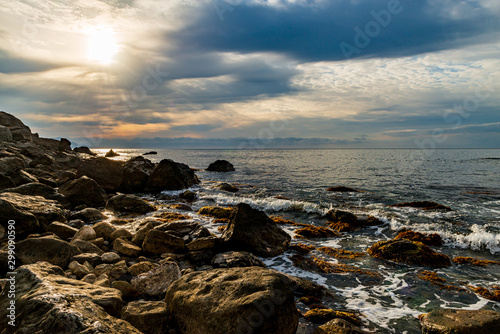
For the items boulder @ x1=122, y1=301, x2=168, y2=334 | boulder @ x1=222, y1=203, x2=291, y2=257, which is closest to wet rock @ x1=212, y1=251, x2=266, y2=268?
boulder @ x1=222, y1=203, x2=291, y2=257

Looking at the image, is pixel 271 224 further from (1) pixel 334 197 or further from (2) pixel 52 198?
(1) pixel 334 197

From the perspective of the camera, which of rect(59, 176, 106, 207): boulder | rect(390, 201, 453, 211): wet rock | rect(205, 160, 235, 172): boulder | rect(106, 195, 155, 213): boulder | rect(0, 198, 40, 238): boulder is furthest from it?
rect(205, 160, 235, 172): boulder

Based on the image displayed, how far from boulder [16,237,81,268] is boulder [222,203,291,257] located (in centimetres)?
464

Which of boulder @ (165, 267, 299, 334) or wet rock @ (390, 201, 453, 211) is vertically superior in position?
boulder @ (165, 267, 299, 334)

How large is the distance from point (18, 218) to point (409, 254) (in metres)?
13.3

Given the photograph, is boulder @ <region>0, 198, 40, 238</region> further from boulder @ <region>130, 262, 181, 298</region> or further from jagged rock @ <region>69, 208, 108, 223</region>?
boulder @ <region>130, 262, 181, 298</region>

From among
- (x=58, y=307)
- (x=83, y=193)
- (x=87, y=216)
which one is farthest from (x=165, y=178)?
(x=58, y=307)

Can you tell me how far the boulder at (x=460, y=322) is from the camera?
16.0 feet

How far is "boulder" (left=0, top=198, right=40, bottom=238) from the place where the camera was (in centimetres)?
850

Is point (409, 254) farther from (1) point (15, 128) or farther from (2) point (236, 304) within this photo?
(1) point (15, 128)

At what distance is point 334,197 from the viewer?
883 inches

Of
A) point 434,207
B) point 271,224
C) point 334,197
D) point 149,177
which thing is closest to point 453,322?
point 271,224

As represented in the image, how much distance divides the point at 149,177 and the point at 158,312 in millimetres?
20885

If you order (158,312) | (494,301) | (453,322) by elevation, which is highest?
(158,312)
